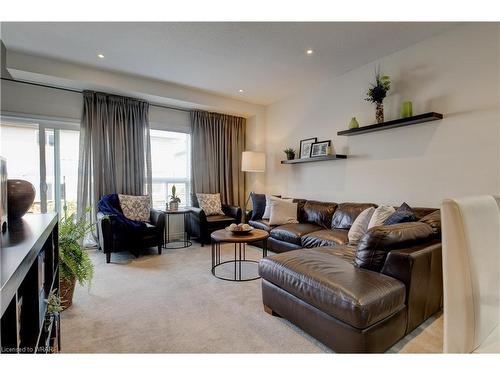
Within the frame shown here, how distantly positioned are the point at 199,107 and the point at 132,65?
146cm

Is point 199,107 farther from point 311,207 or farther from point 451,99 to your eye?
point 451,99

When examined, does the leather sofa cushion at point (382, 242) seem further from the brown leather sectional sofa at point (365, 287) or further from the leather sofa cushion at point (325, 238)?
the leather sofa cushion at point (325, 238)

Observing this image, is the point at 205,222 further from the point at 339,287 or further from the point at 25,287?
the point at 25,287

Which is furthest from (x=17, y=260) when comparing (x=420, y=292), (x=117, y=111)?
(x=117, y=111)

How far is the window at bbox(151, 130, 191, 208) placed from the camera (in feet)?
15.9

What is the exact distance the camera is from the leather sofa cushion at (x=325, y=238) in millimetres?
2912

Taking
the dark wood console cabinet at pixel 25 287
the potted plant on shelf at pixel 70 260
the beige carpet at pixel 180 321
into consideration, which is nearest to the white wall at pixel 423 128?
Result: the beige carpet at pixel 180 321

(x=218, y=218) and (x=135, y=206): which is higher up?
(x=135, y=206)

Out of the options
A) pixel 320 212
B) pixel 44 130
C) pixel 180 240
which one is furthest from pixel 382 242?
pixel 44 130

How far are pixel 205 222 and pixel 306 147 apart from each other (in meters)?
2.12

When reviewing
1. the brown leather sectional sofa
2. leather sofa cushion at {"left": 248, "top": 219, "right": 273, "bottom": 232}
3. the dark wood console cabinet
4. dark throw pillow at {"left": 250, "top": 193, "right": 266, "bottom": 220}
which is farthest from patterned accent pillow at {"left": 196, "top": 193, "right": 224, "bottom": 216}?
the dark wood console cabinet

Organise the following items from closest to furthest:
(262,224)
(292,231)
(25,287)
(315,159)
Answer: (25,287) → (292,231) → (262,224) → (315,159)

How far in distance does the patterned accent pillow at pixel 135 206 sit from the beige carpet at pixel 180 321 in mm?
1202

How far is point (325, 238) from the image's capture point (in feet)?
9.87
